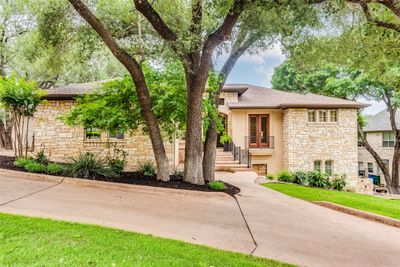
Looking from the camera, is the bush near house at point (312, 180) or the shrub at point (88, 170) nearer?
the shrub at point (88, 170)

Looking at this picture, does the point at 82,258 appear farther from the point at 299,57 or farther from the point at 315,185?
the point at 315,185

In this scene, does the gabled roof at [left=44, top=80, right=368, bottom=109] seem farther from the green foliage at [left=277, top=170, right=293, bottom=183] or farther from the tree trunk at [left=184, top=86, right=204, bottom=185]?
the tree trunk at [left=184, top=86, right=204, bottom=185]

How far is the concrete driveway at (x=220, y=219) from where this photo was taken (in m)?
3.92

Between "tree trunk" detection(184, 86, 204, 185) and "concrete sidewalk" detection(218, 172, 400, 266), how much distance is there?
Result: 5.12ft

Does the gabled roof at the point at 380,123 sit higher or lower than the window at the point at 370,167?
higher

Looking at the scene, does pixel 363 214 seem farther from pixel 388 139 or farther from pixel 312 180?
pixel 388 139

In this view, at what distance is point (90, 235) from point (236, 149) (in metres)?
12.1

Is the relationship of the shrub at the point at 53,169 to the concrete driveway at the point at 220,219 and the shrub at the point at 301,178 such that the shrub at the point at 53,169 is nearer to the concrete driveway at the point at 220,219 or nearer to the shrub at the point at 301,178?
the concrete driveway at the point at 220,219

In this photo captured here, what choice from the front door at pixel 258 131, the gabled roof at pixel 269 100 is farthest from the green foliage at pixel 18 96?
the front door at pixel 258 131

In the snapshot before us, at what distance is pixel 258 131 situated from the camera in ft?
52.6

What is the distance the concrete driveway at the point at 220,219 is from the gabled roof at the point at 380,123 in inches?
807

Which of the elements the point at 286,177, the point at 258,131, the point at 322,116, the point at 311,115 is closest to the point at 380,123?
the point at 322,116

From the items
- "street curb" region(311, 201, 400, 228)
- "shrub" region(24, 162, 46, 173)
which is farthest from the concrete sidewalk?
"shrub" region(24, 162, 46, 173)

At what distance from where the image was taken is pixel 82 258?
281 centimetres
